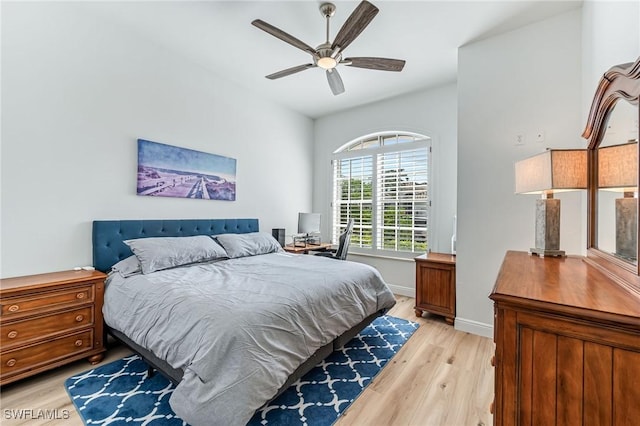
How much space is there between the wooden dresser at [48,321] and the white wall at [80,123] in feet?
1.43

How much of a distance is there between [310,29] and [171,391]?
3.24 m

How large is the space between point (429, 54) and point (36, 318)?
14.0ft

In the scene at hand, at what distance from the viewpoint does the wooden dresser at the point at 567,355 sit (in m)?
0.71

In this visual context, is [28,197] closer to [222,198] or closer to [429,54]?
[222,198]

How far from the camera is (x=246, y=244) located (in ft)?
11.3

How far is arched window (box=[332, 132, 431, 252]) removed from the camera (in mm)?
4105

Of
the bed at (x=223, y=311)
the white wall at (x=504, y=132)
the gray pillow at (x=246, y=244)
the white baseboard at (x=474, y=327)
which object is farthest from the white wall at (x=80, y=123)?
the white baseboard at (x=474, y=327)

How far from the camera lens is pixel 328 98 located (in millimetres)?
4383

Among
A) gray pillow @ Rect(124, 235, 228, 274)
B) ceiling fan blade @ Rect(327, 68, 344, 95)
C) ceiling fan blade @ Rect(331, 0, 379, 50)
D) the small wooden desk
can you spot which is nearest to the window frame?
the small wooden desk

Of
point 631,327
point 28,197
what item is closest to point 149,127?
point 28,197

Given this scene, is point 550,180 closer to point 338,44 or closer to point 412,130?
point 338,44

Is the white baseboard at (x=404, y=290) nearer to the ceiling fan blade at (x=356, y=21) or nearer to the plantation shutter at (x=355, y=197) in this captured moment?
the plantation shutter at (x=355, y=197)

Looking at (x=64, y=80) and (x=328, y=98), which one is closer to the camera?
(x=64, y=80)

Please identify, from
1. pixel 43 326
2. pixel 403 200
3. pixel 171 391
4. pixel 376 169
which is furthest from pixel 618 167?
pixel 43 326
